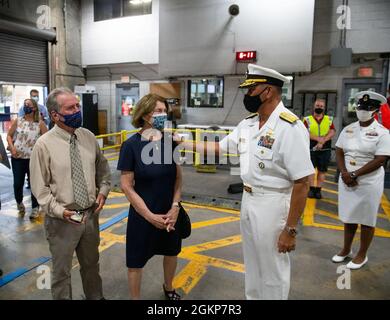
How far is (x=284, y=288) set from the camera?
2.14 meters

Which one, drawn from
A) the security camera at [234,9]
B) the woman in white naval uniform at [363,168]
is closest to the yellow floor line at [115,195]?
the woman in white naval uniform at [363,168]

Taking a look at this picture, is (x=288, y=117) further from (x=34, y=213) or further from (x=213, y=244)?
(x=34, y=213)

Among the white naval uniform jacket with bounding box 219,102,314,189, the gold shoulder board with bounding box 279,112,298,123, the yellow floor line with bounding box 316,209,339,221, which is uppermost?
the gold shoulder board with bounding box 279,112,298,123

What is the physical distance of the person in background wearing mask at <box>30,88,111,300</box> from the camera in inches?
86.2

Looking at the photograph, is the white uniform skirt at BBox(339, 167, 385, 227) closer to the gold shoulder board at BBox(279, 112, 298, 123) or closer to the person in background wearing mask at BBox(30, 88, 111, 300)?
the gold shoulder board at BBox(279, 112, 298, 123)

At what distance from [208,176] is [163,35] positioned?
5.21 meters

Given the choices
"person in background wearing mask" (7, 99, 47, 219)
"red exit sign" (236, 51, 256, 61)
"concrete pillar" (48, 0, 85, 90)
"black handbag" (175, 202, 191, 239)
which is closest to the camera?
"black handbag" (175, 202, 191, 239)

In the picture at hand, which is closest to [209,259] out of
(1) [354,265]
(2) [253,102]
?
(1) [354,265]

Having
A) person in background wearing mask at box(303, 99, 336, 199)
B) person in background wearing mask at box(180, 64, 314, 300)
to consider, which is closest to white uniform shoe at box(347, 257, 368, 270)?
person in background wearing mask at box(180, 64, 314, 300)

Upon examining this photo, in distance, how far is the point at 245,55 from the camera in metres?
9.04

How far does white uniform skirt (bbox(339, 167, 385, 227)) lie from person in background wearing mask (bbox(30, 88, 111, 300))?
2636 millimetres

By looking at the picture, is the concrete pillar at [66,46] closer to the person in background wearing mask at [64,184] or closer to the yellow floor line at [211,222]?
the yellow floor line at [211,222]

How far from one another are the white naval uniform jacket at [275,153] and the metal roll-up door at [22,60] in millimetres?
10112
